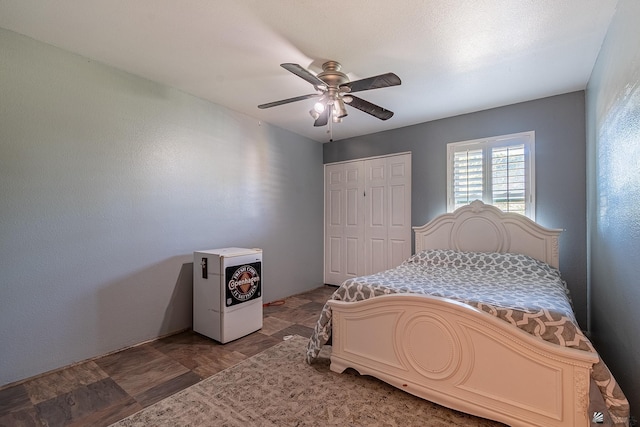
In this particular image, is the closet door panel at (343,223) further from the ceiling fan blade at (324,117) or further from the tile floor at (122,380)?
the ceiling fan blade at (324,117)

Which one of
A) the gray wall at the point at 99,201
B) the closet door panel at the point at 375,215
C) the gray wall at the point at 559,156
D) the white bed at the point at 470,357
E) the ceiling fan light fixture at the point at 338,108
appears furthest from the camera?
the closet door panel at the point at 375,215

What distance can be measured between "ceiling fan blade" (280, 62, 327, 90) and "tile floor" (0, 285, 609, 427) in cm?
229

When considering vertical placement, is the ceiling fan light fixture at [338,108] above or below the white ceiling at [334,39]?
below

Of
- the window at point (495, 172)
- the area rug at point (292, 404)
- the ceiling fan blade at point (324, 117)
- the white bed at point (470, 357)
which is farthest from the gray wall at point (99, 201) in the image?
the window at point (495, 172)

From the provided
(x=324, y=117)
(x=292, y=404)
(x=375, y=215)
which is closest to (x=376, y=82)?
(x=324, y=117)

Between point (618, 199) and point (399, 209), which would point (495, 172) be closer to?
point (399, 209)

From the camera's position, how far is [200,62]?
2424 mm

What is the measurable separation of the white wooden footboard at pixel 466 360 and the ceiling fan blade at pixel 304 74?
162 cm

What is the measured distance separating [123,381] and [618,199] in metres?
3.59

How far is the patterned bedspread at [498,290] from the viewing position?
1.46 m

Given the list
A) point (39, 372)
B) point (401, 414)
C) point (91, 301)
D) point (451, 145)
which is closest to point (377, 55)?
point (451, 145)

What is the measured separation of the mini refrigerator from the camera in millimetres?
2703

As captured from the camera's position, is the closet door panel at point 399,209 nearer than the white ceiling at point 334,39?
No

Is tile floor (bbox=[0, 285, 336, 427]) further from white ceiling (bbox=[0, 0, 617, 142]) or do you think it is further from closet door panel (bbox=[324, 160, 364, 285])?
white ceiling (bbox=[0, 0, 617, 142])
